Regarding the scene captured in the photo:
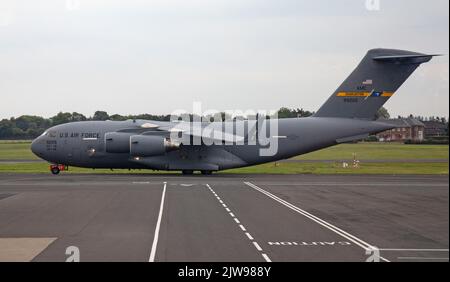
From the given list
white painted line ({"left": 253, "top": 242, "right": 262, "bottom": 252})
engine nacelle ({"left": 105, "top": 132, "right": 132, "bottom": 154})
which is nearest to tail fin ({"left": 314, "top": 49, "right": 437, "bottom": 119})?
engine nacelle ({"left": 105, "top": 132, "right": 132, "bottom": 154})

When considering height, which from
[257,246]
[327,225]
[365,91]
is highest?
[365,91]

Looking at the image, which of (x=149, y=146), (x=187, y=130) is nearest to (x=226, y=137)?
(x=187, y=130)

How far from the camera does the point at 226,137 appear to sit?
43.2 metres

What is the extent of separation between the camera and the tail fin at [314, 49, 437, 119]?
1609 inches

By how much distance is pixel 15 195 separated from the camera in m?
28.1

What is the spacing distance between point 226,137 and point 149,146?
6.31 metres

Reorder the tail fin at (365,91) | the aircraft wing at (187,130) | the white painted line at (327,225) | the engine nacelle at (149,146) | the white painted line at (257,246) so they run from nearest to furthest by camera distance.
→ the white painted line at (257,246), the white painted line at (327,225), the tail fin at (365,91), the aircraft wing at (187,130), the engine nacelle at (149,146)

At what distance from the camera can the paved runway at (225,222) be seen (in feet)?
41.9

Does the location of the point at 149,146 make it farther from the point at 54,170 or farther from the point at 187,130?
the point at 54,170

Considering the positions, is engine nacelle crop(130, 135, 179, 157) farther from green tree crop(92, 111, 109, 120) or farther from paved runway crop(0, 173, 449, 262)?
green tree crop(92, 111, 109, 120)

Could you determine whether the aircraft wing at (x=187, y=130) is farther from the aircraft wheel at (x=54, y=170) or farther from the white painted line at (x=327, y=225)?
the white painted line at (x=327, y=225)

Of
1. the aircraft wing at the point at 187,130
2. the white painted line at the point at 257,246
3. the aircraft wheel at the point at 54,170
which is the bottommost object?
the aircraft wheel at the point at 54,170

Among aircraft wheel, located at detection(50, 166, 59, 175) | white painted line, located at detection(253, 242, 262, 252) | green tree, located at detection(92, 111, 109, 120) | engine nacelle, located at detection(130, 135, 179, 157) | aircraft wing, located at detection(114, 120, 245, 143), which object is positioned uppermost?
green tree, located at detection(92, 111, 109, 120)

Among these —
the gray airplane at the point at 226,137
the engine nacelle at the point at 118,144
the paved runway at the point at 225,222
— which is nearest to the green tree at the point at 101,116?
the gray airplane at the point at 226,137
